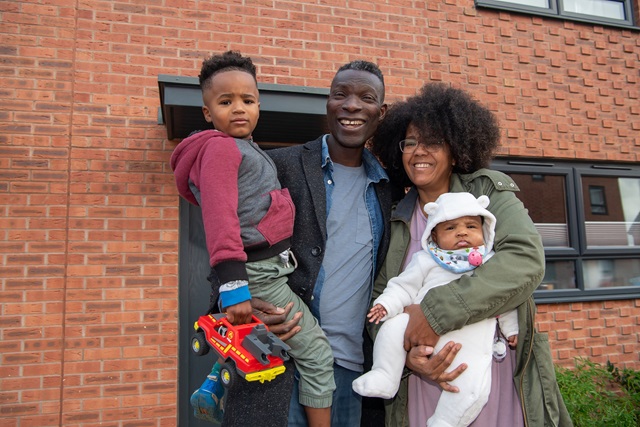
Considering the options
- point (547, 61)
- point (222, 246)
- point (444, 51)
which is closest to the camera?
point (222, 246)

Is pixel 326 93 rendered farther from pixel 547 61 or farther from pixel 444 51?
pixel 547 61

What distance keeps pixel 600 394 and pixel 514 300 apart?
3.21 m

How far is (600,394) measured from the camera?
4.32m

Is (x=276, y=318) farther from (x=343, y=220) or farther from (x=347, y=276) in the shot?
(x=343, y=220)

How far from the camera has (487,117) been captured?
242 centimetres

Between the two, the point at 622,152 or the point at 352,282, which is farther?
the point at 622,152

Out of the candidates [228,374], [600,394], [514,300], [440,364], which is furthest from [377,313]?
[600,394]

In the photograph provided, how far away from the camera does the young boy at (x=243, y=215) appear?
1750mm

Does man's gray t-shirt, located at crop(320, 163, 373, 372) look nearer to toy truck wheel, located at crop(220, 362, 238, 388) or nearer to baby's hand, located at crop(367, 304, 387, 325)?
baby's hand, located at crop(367, 304, 387, 325)

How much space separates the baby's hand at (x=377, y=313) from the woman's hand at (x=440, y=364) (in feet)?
0.61

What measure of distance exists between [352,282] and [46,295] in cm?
258

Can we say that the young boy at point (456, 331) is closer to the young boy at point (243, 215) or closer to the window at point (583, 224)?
the young boy at point (243, 215)

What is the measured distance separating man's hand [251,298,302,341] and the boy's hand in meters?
0.14

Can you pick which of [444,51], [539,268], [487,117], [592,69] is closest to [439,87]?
[487,117]
